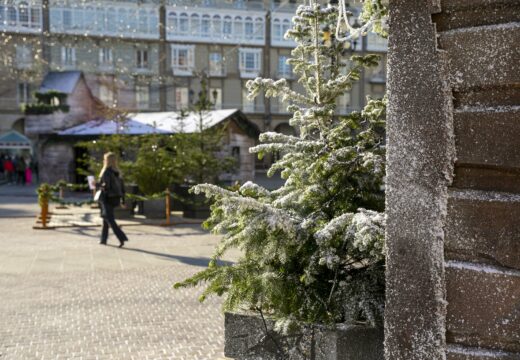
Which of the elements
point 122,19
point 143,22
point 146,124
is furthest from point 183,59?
point 146,124

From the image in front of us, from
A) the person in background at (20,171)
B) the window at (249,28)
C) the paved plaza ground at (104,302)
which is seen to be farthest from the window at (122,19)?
the paved plaza ground at (104,302)

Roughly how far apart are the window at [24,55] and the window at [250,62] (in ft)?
53.5

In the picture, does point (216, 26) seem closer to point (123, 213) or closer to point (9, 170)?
point (9, 170)

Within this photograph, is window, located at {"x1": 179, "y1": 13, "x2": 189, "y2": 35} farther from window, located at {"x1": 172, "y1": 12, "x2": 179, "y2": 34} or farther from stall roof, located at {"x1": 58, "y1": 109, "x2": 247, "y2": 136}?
stall roof, located at {"x1": 58, "y1": 109, "x2": 247, "y2": 136}

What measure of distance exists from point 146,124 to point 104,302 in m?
19.7

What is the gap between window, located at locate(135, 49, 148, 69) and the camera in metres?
53.7

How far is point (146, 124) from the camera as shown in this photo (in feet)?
89.4

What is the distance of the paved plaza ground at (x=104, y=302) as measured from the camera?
6168 millimetres

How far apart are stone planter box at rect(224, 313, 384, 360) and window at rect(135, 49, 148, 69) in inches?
2009

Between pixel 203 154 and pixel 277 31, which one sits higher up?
pixel 277 31

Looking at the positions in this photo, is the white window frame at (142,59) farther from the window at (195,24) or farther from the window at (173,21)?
the window at (195,24)

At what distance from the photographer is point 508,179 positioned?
2.87 metres

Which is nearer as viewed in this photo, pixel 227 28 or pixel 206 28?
pixel 227 28

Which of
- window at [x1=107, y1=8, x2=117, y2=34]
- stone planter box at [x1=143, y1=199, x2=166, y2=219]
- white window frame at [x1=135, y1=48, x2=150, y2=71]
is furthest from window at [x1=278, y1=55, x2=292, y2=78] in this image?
stone planter box at [x1=143, y1=199, x2=166, y2=219]
